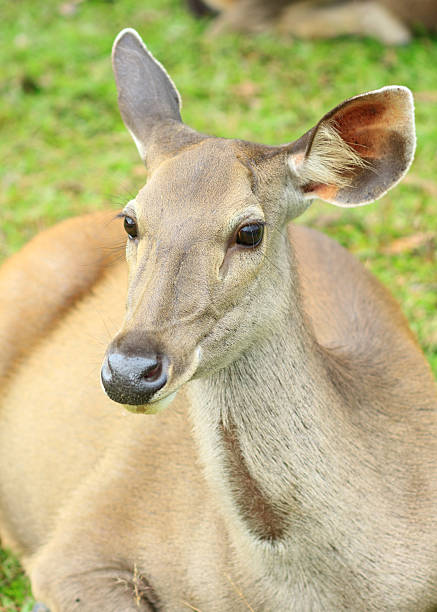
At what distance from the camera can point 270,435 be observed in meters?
2.86

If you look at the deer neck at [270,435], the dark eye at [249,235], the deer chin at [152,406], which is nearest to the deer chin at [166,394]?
the deer chin at [152,406]

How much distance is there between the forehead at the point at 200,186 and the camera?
107 inches

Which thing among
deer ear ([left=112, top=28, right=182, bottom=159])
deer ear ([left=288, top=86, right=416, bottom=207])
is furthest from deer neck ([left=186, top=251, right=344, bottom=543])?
deer ear ([left=112, top=28, right=182, bottom=159])

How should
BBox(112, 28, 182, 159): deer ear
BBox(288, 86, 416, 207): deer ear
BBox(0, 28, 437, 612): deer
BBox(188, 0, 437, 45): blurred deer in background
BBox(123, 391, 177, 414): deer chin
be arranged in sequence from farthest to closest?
BBox(188, 0, 437, 45): blurred deer in background < BBox(112, 28, 182, 159): deer ear < BBox(288, 86, 416, 207): deer ear < BBox(0, 28, 437, 612): deer < BBox(123, 391, 177, 414): deer chin

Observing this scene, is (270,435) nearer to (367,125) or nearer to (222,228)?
→ (222,228)

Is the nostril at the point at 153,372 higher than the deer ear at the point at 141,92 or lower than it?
lower

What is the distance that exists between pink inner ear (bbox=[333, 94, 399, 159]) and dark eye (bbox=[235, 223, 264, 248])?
46cm

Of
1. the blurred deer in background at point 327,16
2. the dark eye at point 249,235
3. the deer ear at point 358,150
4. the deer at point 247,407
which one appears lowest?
the blurred deer in background at point 327,16

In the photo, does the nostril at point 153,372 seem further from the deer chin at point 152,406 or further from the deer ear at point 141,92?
the deer ear at point 141,92

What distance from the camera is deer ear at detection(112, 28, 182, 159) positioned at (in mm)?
3311

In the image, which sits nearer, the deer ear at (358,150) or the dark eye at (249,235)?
the dark eye at (249,235)

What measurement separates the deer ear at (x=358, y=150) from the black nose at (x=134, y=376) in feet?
2.93

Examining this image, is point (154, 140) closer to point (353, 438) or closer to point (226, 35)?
point (353, 438)

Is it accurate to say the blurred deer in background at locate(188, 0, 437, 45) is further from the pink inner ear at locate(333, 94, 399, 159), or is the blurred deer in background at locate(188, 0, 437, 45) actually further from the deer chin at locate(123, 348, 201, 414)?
the deer chin at locate(123, 348, 201, 414)
